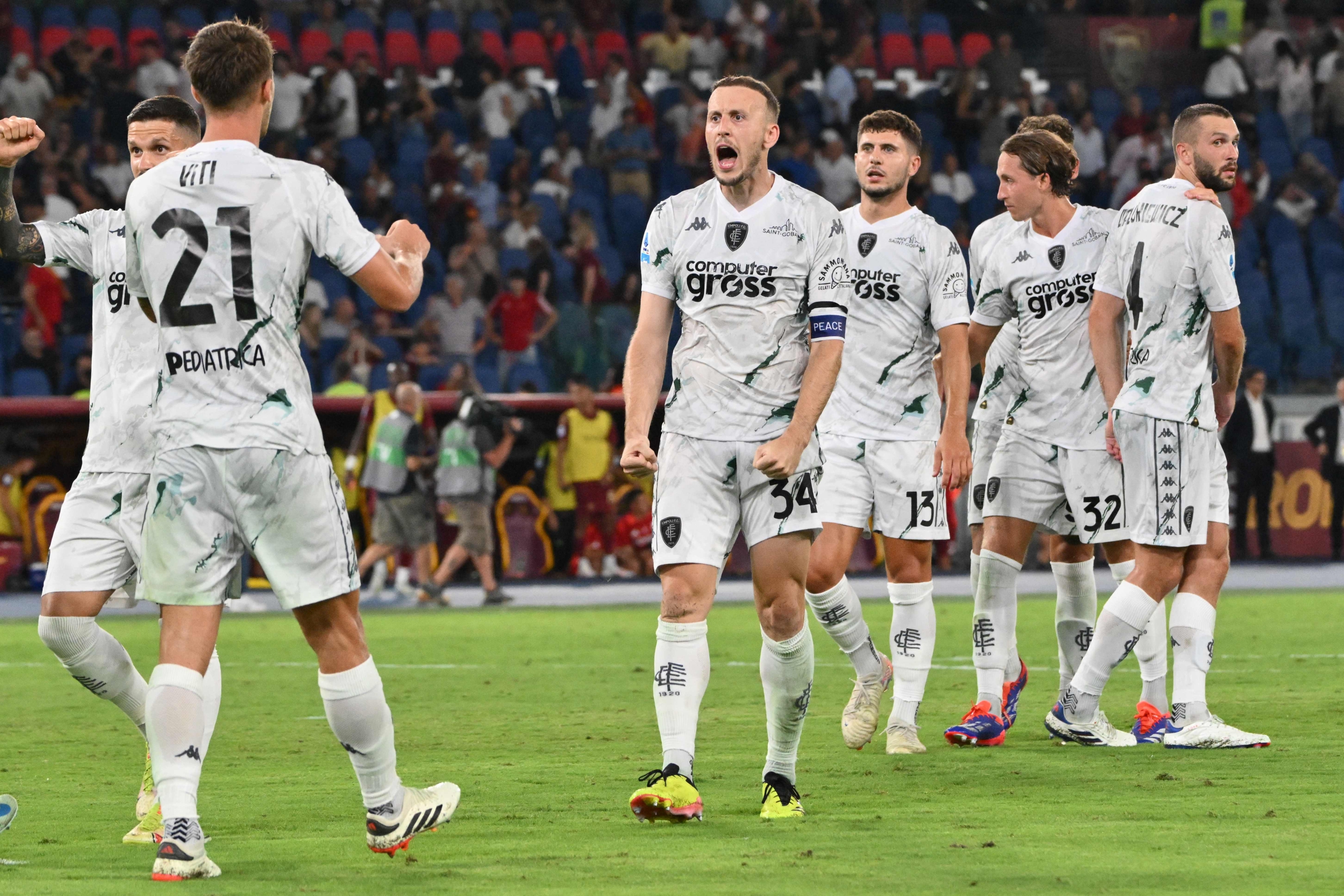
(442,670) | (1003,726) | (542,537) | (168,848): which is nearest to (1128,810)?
(1003,726)

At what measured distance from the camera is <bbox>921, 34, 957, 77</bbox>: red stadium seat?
27797 millimetres

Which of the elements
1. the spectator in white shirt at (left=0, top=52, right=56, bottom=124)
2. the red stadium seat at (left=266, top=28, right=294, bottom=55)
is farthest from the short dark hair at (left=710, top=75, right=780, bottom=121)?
the red stadium seat at (left=266, top=28, right=294, bottom=55)

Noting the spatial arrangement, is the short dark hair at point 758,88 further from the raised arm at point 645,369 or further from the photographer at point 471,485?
the photographer at point 471,485

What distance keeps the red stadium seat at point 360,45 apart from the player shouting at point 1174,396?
62.2ft

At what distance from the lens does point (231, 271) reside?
16.7 feet

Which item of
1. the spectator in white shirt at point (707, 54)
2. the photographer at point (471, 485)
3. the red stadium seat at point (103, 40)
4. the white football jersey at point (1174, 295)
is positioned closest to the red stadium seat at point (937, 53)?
the spectator in white shirt at point (707, 54)

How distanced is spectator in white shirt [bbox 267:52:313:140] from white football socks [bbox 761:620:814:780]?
743 inches

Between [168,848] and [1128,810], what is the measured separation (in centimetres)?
318

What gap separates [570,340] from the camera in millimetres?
21047

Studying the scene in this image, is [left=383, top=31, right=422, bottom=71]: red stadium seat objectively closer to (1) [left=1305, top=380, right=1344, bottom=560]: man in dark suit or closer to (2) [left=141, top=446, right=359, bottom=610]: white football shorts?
(1) [left=1305, top=380, right=1344, bottom=560]: man in dark suit

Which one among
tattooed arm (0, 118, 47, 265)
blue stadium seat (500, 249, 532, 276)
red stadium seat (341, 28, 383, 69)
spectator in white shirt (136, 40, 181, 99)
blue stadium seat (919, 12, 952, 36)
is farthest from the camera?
blue stadium seat (919, 12, 952, 36)

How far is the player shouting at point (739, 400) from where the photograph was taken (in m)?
6.08

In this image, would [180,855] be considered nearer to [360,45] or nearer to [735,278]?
[735,278]

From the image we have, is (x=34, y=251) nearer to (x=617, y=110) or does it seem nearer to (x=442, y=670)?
(x=442, y=670)
